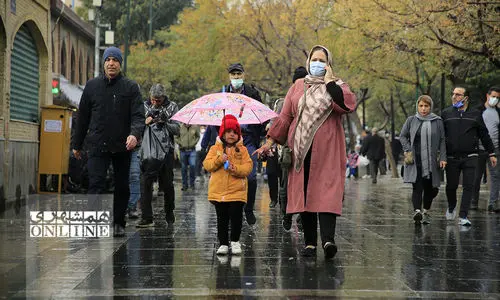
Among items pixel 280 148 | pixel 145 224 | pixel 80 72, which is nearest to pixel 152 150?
pixel 145 224

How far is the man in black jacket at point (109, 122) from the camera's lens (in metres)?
9.18

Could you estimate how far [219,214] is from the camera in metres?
8.14

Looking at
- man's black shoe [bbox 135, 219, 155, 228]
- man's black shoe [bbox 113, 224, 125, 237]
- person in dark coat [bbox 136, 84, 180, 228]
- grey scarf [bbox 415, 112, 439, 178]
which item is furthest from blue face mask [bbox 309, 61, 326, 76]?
grey scarf [bbox 415, 112, 439, 178]

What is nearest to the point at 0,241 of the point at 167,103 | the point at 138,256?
the point at 138,256

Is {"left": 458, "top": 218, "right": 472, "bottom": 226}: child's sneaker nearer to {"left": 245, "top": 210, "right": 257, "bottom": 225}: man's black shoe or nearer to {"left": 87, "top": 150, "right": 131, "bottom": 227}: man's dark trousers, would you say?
{"left": 245, "top": 210, "right": 257, "bottom": 225}: man's black shoe

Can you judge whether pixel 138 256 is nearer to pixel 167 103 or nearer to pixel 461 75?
pixel 167 103

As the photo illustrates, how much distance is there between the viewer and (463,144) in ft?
38.8

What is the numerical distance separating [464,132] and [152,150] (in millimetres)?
4435

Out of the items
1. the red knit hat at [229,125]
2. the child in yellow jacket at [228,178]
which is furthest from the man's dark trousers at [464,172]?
the red knit hat at [229,125]

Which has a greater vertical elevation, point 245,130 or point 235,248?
point 245,130

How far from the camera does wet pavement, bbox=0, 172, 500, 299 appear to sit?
6191 mm

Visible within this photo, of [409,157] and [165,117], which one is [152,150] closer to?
[165,117]

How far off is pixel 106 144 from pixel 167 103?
198 cm

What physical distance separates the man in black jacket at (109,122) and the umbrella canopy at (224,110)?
732mm
